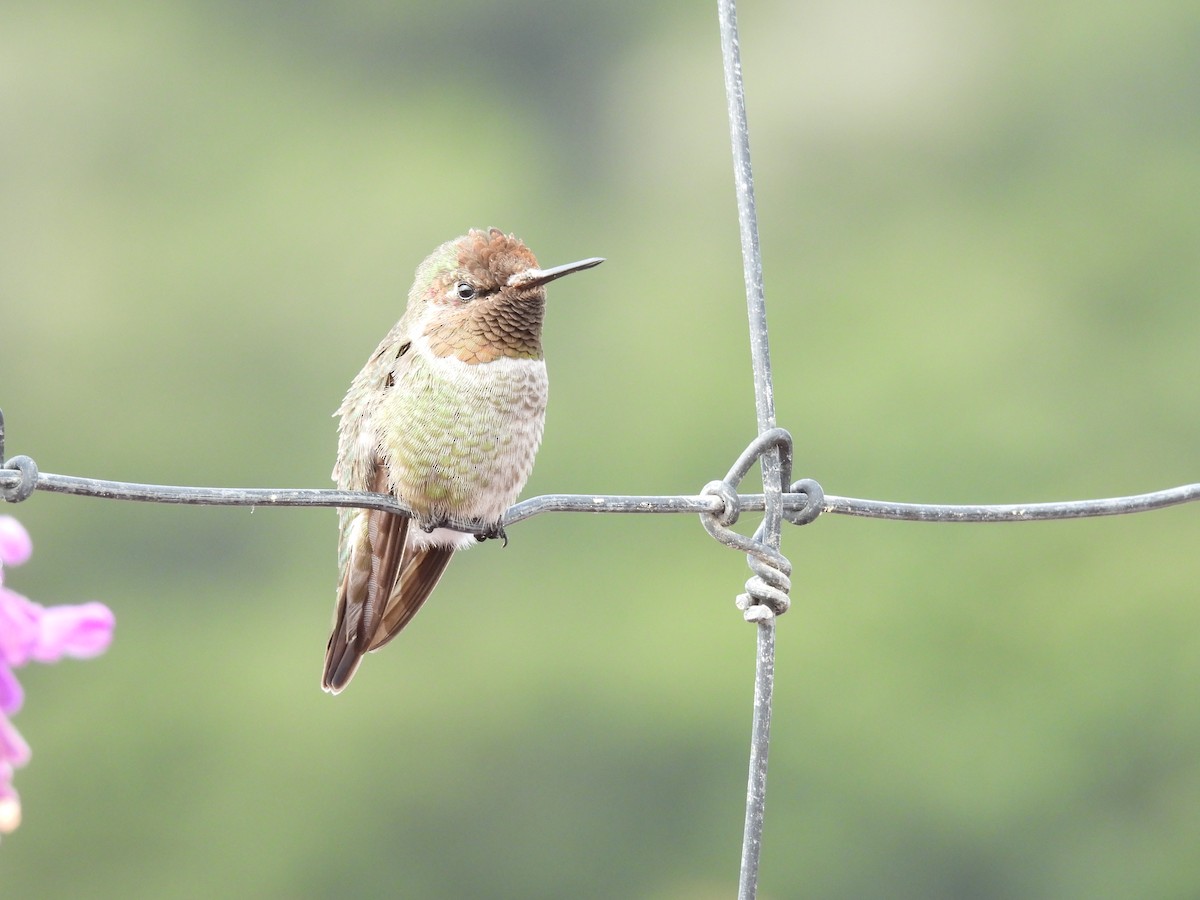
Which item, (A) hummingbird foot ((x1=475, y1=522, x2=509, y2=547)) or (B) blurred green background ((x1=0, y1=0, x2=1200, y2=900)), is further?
(B) blurred green background ((x1=0, y1=0, x2=1200, y2=900))

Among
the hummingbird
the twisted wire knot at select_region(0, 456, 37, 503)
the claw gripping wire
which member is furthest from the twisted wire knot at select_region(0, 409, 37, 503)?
the hummingbird

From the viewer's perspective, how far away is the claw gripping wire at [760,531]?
82.4 inches

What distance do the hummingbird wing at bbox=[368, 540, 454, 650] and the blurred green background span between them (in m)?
19.6

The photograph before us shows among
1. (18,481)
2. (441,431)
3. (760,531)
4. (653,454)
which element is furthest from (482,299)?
(653,454)

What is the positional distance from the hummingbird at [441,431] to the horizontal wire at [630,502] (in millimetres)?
707

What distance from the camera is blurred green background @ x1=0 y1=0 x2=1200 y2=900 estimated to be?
79.1ft

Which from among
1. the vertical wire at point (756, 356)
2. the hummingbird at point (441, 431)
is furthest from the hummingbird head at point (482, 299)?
the vertical wire at point (756, 356)

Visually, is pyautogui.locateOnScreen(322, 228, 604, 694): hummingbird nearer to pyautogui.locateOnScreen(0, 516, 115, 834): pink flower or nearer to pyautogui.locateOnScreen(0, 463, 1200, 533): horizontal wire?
pyautogui.locateOnScreen(0, 463, 1200, 533): horizontal wire

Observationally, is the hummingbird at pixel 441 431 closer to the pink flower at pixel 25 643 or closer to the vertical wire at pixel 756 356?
the vertical wire at pixel 756 356

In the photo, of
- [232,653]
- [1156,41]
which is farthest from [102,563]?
[1156,41]

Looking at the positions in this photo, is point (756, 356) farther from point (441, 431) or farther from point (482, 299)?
point (482, 299)

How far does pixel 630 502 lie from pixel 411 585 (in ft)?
3.57

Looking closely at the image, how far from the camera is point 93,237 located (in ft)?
107

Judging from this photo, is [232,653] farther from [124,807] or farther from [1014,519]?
[1014,519]
